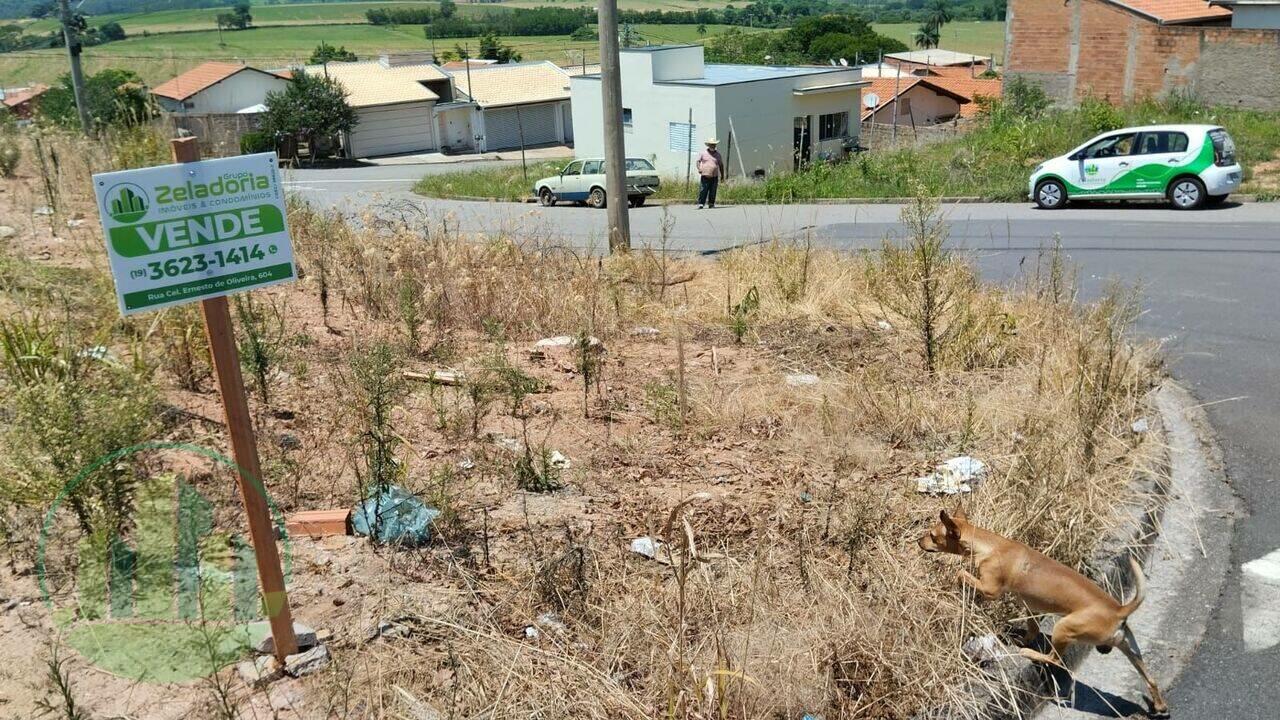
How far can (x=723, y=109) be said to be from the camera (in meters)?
36.4

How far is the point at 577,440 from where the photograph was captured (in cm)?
627

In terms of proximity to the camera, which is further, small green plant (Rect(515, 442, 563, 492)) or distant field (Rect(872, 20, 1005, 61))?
distant field (Rect(872, 20, 1005, 61))

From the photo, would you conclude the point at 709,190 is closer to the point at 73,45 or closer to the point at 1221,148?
the point at 1221,148

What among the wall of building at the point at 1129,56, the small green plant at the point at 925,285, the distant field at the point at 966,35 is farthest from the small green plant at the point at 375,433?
the distant field at the point at 966,35

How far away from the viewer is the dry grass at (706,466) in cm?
394

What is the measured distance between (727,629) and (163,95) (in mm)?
56605

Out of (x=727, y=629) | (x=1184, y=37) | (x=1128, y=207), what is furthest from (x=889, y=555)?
(x=1184, y=37)

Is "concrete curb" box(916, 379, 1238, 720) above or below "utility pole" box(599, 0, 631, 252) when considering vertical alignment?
below

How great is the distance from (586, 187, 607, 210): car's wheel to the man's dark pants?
4.19 m

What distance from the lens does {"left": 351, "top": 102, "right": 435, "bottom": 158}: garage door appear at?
56500 mm

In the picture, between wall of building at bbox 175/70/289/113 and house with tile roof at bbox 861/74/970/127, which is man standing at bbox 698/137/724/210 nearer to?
house with tile roof at bbox 861/74/970/127

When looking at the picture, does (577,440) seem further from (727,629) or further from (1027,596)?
(1027,596)
